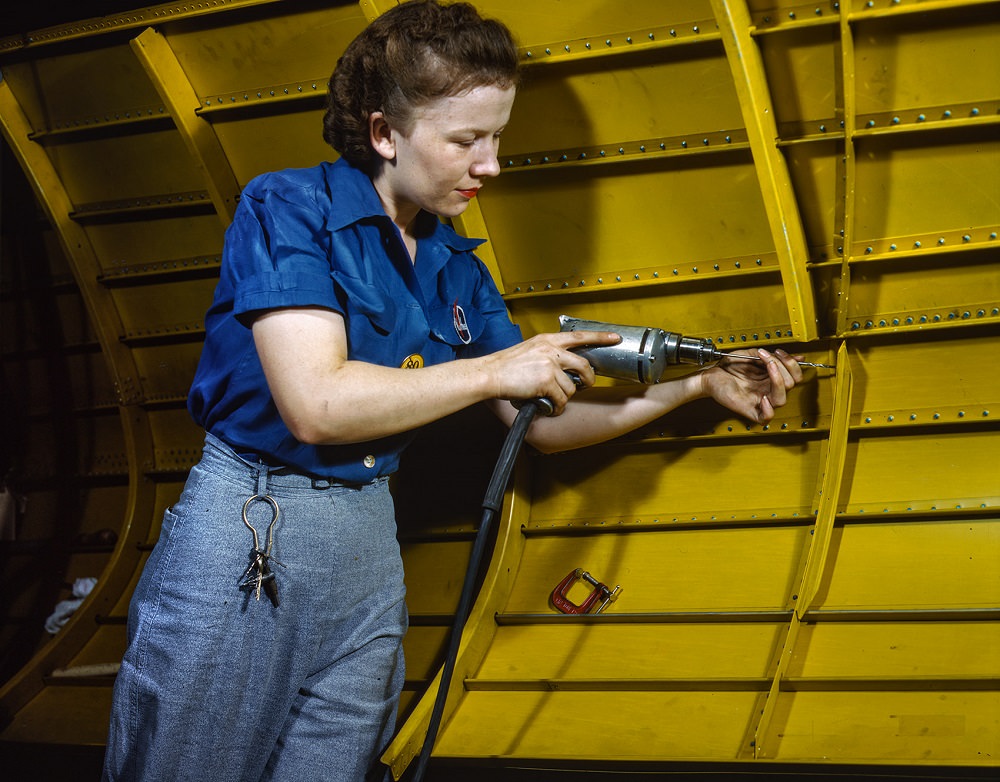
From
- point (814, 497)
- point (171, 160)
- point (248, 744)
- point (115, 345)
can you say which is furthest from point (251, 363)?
point (115, 345)

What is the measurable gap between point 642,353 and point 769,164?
129cm

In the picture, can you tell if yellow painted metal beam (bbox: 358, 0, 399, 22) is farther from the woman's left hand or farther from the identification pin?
the woman's left hand

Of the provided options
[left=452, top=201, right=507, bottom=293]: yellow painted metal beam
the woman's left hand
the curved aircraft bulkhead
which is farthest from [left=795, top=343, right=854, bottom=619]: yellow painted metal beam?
[left=452, top=201, right=507, bottom=293]: yellow painted metal beam

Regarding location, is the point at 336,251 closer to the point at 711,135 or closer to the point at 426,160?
the point at 426,160

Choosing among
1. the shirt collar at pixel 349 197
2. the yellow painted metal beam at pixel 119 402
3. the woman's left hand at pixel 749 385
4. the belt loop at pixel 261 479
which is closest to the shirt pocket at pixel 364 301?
the shirt collar at pixel 349 197

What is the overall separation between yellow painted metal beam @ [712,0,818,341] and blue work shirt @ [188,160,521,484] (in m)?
1.48

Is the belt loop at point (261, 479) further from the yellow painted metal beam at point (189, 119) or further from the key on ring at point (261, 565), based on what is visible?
the yellow painted metal beam at point (189, 119)

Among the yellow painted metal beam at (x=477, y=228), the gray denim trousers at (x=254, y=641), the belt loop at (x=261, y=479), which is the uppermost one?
the yellow painted metal beam at (x=477, y=228)

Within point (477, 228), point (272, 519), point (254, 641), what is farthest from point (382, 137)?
point (477, 228)

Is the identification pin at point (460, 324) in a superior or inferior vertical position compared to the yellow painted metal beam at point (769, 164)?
inferior

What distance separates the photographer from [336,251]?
1936mm

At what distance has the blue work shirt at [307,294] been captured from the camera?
6.01 feet

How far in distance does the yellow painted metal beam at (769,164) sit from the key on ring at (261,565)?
2.06 metres

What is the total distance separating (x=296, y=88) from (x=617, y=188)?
1.39m
